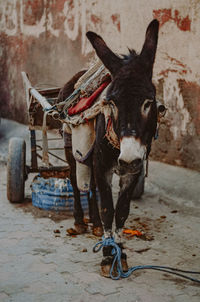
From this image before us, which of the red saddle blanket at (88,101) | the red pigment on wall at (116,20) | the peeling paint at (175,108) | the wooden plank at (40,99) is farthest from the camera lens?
the red pigment on wall at (116,20)

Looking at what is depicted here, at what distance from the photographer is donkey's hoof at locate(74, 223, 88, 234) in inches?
190

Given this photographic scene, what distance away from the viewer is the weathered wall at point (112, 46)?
6.24m

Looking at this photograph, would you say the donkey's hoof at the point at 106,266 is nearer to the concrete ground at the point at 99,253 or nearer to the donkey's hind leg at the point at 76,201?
the concrete ground at the point at 99,253

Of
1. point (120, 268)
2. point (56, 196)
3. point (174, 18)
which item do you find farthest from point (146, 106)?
point (174, 18)

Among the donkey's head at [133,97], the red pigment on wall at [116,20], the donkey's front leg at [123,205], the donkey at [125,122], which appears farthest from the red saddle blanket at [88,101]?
the red pigment on wall at [116,20]

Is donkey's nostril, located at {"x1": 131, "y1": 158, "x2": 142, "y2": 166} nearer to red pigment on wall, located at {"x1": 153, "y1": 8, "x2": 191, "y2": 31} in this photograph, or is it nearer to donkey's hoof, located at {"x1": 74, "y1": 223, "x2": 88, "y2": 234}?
donkey's hoof, located at {"x1": 74, "y1": 223, "x2": 88, "y2": 234}

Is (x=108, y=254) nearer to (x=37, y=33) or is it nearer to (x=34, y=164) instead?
(x=34, y=164)

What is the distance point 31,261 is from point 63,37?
6024 millimetres

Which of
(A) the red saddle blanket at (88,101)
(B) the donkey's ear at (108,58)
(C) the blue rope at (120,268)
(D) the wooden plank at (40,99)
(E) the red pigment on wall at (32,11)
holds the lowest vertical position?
(C) the blue rope at (120,268)

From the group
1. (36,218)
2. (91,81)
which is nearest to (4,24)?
(36,218)

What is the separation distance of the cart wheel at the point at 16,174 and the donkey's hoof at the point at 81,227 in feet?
3.82

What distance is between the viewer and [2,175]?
24.6 feet

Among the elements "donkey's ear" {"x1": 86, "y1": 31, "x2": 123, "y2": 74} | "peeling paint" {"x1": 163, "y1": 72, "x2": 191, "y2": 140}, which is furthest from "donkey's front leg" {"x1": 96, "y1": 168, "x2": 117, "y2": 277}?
"peeling paint" {"x1": 163, "y1": 72, "x2": 191, "y2": 140}

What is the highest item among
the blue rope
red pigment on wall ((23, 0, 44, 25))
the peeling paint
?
red pigment on wall ((23, 0, 44, 25))
